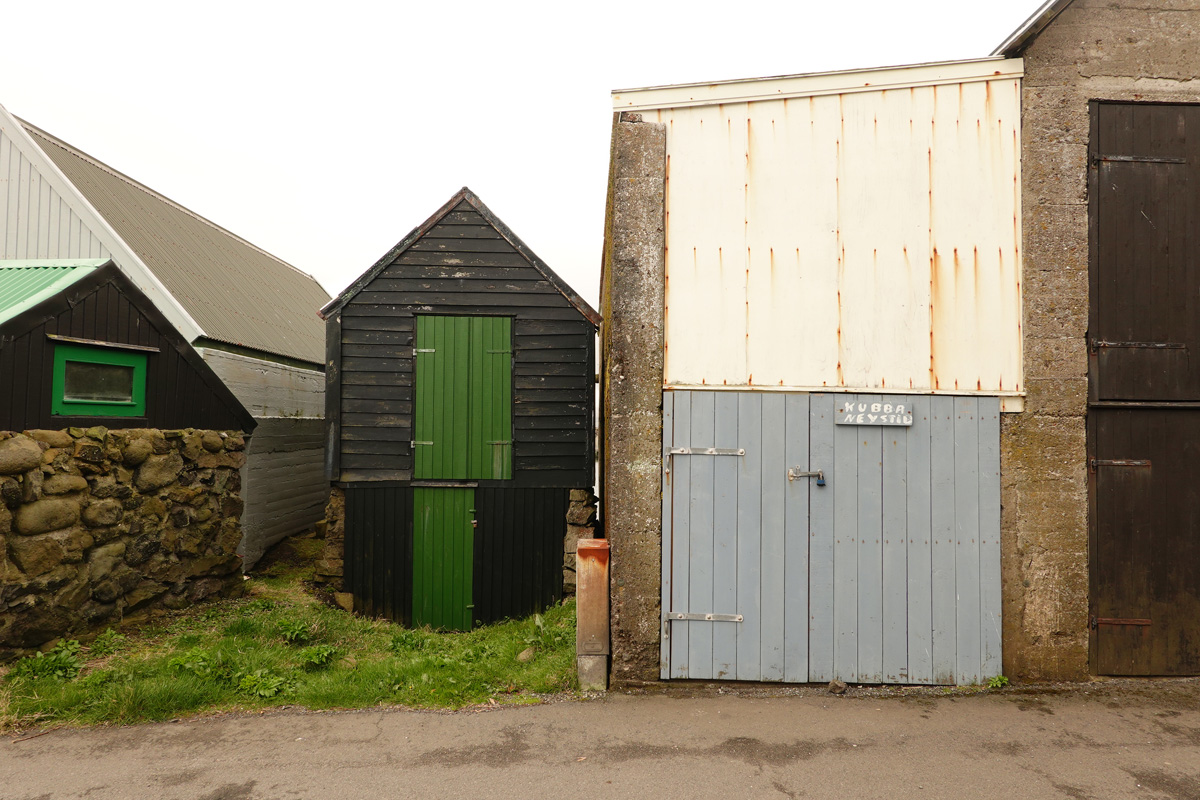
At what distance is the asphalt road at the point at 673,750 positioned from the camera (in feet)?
13.3

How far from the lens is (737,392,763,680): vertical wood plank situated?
17.6 feet

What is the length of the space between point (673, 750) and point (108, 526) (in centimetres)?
598

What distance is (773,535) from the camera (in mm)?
5410

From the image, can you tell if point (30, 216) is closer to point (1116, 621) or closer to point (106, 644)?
point (106, 644)

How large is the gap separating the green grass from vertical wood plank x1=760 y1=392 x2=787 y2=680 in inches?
62.8

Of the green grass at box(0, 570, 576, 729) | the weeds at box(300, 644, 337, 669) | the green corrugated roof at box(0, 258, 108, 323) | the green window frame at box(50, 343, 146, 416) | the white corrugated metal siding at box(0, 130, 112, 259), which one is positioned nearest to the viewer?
the green grass at box(0, 570, 576, 729)

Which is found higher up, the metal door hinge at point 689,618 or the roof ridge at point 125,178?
the roof ridge at point 125,178

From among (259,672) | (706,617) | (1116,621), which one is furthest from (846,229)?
(259,672)

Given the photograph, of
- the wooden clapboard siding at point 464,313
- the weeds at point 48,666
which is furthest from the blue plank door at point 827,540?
the weeds at point 48,666

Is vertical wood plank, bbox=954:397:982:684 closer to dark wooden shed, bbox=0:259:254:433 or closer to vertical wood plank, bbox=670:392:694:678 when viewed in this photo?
vertical wood plank, bbox=670:392:694:678

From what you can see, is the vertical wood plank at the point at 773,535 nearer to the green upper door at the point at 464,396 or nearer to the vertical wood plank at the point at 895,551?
the vertical wood plank at the point at 895,551

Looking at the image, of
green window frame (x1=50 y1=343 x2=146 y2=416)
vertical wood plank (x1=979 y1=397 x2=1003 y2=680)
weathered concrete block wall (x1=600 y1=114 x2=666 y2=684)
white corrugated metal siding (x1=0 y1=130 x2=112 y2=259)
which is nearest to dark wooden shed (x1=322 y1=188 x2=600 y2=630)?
green window frame (x1=50 y1=343 x2=146 y2=416)

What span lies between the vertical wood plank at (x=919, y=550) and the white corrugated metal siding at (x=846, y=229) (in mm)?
382

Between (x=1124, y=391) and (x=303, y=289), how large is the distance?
19276 millimetres
